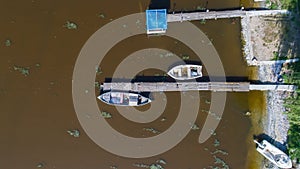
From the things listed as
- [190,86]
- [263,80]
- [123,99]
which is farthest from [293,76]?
[123,99]

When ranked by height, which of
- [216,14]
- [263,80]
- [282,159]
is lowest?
[282,159]

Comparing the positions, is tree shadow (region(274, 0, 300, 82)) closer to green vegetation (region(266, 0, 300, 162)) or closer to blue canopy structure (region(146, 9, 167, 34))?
green vegetation (region(266, 0, 300, 162))

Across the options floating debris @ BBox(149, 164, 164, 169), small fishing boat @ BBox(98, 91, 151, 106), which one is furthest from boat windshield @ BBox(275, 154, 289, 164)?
small fishing boat @ BBox(98, 91, 151, 106)

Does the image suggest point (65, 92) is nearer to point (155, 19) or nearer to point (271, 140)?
point (155, 19)

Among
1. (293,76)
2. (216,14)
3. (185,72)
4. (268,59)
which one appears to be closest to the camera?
(293,76)

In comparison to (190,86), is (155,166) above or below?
below

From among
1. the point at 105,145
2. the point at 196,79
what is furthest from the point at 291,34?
the point at 105,145

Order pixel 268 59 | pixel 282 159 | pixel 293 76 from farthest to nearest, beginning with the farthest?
1. pixel 268 59
2. pixel 293 76
3. pixel 282 159
